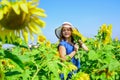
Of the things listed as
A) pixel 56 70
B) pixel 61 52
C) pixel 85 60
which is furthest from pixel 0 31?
pixel 85 60

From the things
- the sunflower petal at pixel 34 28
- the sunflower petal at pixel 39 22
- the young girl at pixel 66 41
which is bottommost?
the young girl at pixel 66 41

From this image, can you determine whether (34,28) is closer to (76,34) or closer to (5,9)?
(5,9)

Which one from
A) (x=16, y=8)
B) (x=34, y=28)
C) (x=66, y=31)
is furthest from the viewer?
(x=66, y=31)

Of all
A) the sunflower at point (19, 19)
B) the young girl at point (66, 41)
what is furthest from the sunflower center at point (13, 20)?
the young girl at point (66, 41)

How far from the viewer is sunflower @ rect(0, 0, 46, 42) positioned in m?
1.37

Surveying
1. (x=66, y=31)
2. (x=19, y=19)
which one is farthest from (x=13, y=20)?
(x=66, y=31)

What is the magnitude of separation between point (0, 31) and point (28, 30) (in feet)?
0.35

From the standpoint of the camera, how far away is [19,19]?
4.58 ft

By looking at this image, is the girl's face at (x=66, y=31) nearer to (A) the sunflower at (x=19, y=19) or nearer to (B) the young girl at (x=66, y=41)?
(B) the young girl at (x=66, y=41)

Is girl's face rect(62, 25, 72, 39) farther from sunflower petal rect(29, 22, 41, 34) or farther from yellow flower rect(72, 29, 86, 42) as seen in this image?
sunflower petal rect(29, 22, 41, 34)

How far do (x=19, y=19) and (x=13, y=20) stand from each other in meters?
0.02

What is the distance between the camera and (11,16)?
1.38 meters

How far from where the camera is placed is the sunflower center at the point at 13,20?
1376mm

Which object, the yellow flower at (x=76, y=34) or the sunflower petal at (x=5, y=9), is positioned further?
the yellow flower at (x=76, y=34)
